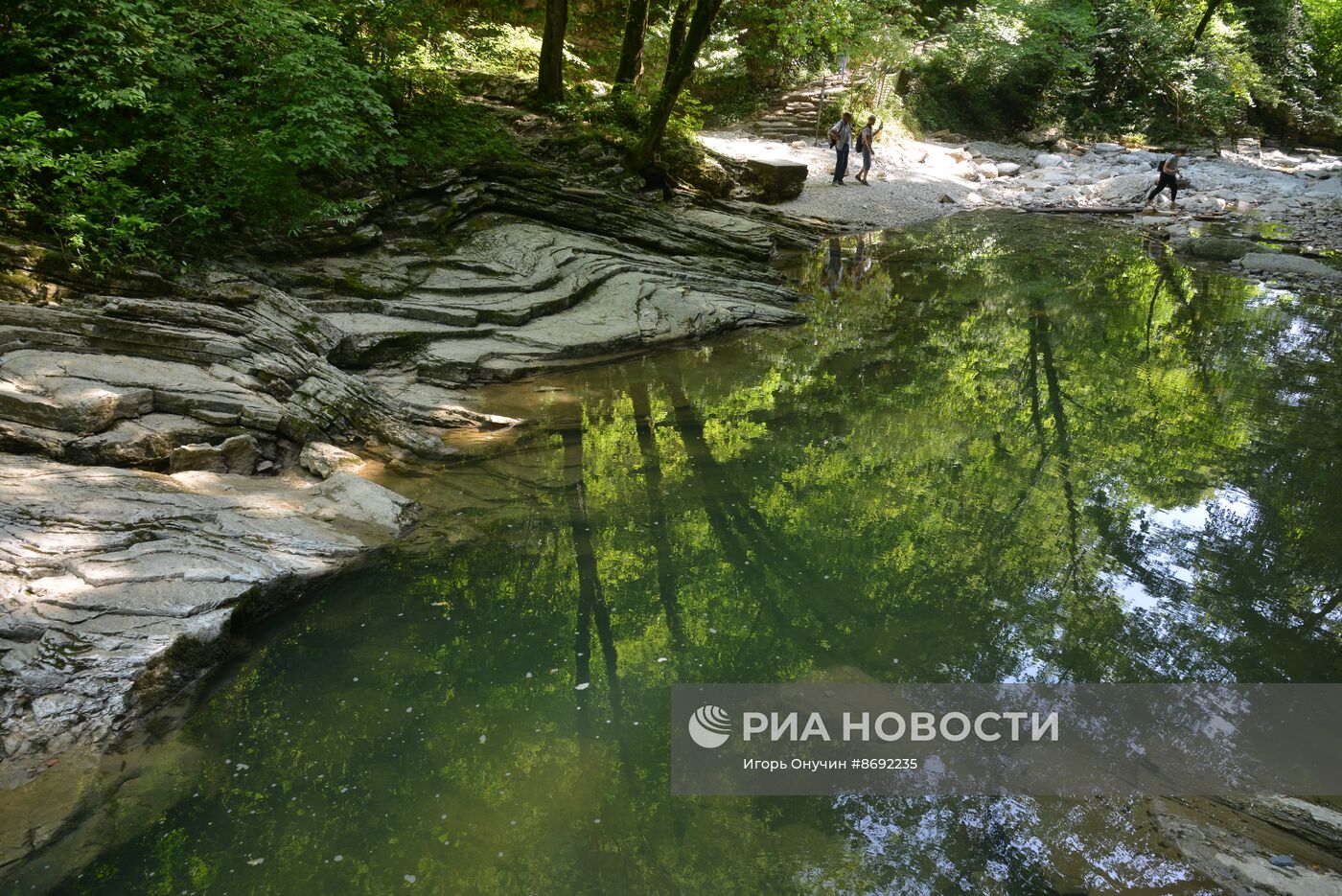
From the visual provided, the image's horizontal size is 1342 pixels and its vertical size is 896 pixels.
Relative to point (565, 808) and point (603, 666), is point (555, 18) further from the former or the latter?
point (565, 808)

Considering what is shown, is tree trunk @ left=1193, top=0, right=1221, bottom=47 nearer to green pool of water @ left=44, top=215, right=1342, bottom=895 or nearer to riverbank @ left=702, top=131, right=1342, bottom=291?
riverbank @ left=702, top=131, right=1342, bottom=291

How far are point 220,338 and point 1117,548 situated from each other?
9.76m

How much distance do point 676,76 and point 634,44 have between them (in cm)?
283

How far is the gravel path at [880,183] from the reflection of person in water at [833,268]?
6.06 feet

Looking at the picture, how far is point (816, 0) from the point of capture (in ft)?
51.6

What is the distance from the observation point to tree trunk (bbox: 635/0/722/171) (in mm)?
15102

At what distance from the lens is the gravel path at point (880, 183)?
22.9 m

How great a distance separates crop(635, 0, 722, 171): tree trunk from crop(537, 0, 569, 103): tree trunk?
86.5 inches

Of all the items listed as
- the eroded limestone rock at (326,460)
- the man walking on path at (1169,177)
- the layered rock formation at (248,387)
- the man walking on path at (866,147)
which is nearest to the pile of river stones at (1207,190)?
the man walking on path at (1169,177)

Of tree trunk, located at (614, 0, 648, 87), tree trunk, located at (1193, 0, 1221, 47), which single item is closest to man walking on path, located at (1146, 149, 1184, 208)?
tree trunk, located at (1193, 0, 1221, 47)

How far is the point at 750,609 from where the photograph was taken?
657 centimetres

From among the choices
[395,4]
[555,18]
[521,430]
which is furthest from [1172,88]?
[521,430]
